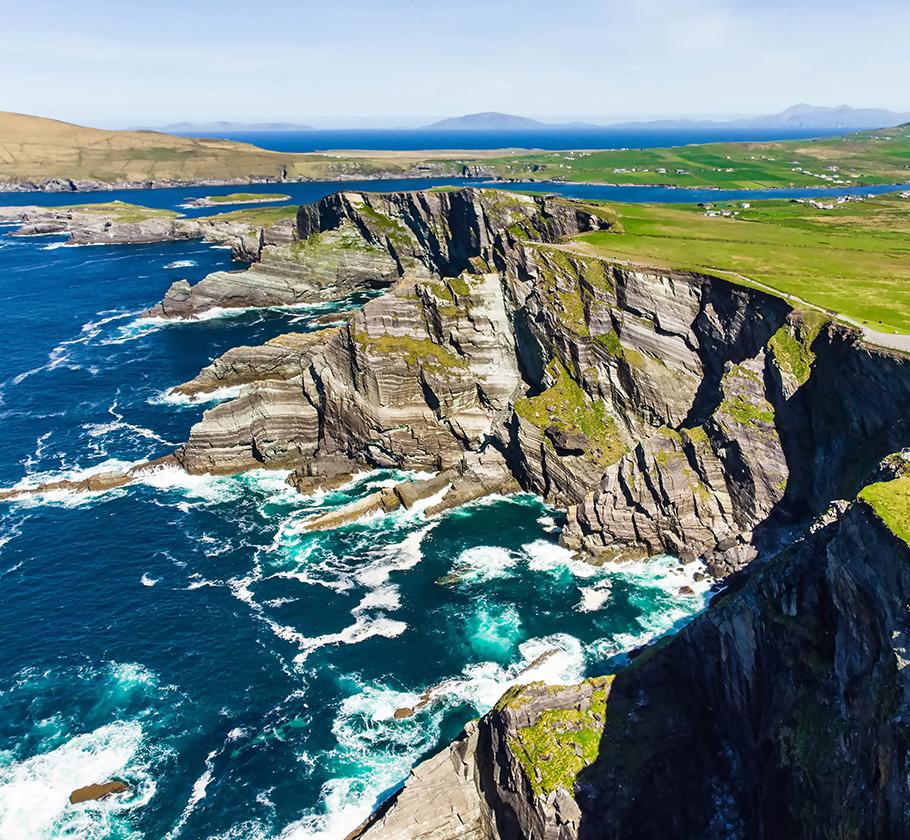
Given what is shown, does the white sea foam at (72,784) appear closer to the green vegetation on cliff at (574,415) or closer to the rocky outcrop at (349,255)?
the green vegetation on cliff at (574,415)

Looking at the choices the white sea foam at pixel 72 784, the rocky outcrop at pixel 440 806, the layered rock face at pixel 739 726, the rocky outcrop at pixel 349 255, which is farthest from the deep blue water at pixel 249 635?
the rocky outcrop at pixel 349 255

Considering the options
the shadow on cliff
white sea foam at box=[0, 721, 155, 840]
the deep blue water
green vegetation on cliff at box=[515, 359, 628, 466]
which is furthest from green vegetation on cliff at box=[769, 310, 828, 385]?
white sea foam at box=[0, 721, 155, 840]

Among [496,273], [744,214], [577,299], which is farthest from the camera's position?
[744,214]

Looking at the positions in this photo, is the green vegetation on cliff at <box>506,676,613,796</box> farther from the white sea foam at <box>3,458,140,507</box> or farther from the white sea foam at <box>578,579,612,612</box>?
the white sea foam at <box>3,458,140,507</box>

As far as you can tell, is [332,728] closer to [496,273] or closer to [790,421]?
[790,421]

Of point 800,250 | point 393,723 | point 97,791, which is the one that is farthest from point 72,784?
point 800,250

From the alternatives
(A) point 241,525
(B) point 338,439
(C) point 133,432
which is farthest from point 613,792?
(C) point 133,432

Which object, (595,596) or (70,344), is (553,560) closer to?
(595,596)
